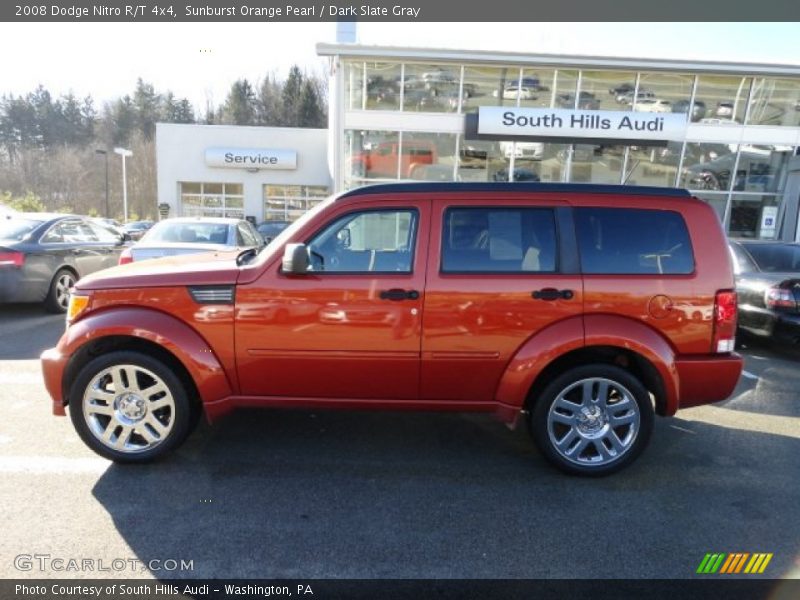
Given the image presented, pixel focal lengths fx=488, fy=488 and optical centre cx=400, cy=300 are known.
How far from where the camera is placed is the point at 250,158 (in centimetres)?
2381

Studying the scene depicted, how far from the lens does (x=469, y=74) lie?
621 inches

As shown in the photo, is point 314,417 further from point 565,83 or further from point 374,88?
point 565,83

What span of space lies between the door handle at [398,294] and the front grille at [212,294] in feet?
3.39

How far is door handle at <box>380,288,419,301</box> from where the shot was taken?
325 cm

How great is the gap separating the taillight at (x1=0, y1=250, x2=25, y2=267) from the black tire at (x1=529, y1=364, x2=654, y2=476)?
761 centimetres

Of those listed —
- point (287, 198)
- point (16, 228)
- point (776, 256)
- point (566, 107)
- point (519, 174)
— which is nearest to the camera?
point (776, 256)

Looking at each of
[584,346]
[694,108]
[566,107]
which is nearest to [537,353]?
[584,346]

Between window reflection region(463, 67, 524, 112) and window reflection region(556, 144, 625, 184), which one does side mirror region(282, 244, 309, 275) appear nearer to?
window reflection region(463, 67, 524, 112)

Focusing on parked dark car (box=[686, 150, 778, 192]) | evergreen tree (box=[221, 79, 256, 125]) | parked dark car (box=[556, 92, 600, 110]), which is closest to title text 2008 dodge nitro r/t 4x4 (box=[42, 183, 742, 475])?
parked dark car (box=[556, 92, 600, 110])

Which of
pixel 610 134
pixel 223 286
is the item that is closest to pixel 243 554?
pixel 223 286

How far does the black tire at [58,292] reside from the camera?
7664 mm

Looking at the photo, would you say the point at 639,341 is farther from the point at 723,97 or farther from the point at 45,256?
the point at 723,97

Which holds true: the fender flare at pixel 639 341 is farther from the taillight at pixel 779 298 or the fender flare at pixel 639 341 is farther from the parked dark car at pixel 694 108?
the parked dark car at pixel 694 108

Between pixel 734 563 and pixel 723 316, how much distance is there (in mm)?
1540
